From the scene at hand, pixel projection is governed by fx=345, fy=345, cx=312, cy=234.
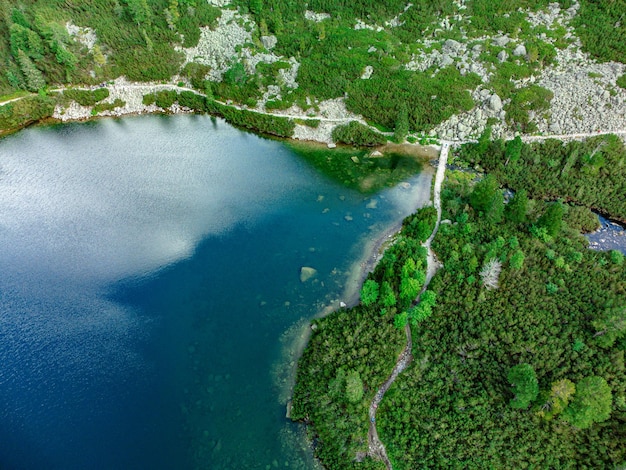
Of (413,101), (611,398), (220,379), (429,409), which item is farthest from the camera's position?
(413,101)

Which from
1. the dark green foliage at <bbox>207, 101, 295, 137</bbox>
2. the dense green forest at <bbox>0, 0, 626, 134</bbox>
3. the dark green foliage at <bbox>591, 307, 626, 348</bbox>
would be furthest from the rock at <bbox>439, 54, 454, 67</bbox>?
the dark green foliage at <bbox>591, 307, 626, 348</bbox>

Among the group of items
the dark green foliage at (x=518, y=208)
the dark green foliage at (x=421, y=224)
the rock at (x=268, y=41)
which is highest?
the rock at (x=268, y=41)

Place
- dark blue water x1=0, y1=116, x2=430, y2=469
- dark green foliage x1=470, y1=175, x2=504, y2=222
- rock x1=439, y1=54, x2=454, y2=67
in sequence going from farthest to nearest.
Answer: rock x1=439, y1=54, x2=454, y2=67
dark green foliage x1=470, y1=175, x2=504, y2=222
dark blue water x1=0, y1=116, x2=430, y2=469

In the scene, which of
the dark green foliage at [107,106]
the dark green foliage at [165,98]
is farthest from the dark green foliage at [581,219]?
the dark green foliage at [107,106]

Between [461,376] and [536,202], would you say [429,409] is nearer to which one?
[461,376]

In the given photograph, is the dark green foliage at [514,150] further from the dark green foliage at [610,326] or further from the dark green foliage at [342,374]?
the dark green foliage at [342,374]

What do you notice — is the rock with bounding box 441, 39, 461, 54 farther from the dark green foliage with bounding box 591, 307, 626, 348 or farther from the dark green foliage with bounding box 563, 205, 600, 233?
the dark green foliage with bounding box 591, 307, 626, 348

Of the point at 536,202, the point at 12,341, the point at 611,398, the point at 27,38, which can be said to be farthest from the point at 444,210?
the point at 27,38
